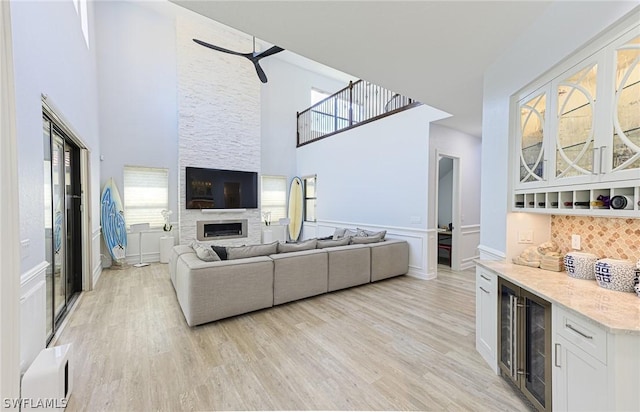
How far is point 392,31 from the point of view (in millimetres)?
2137

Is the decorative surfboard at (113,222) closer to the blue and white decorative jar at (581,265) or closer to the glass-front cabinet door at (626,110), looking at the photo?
the blue and white decorative jar at (581,265)

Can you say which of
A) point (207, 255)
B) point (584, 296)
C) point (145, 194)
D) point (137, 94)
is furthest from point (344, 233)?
point (137, 94)

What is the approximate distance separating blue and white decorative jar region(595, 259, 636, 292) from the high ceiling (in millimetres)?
1786

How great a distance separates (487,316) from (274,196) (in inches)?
271

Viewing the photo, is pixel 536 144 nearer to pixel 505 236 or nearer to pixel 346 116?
pixel 505 236

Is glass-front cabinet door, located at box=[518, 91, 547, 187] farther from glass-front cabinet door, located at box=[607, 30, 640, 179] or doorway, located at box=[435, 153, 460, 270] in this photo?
doorway, located at box=[435, 153, 460, 270]

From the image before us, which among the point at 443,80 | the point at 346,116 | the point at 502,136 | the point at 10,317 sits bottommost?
the point at 10,317

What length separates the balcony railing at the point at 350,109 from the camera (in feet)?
18.2

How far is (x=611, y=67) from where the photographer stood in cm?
147

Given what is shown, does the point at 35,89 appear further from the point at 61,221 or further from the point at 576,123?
the point at 576,123

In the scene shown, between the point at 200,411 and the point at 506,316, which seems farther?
the point at 506,316

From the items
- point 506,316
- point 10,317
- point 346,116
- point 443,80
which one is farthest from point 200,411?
point 346,116

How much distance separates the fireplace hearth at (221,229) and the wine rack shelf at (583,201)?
Answer: 6086mm

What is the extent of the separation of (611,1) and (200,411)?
11.3ft
